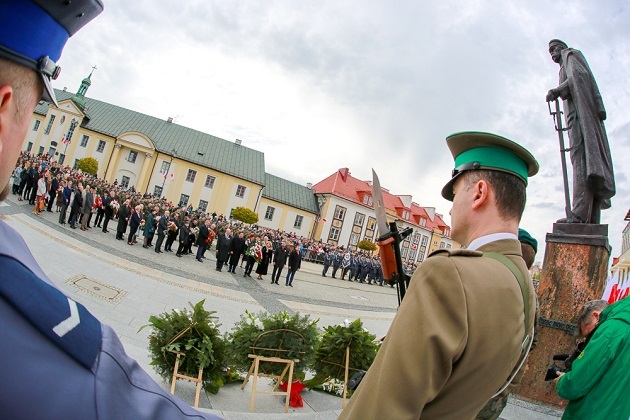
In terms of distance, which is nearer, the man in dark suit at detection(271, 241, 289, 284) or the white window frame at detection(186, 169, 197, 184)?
the man in dark suit at detection(271, 241, 289, 284)

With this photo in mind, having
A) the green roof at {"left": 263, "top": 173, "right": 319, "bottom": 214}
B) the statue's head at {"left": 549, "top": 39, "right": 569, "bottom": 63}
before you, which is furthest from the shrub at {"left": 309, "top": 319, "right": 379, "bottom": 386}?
the green roof at {"left": 263, "top": 173, "right": 319, "bottom": 214}

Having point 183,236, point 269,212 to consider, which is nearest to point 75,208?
point 183,236

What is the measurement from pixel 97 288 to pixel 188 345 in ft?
17.3

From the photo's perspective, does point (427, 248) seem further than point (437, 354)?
Yes

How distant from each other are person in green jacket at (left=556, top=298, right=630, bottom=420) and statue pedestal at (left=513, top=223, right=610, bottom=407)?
2039 mm

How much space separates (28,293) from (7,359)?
0.11 meters

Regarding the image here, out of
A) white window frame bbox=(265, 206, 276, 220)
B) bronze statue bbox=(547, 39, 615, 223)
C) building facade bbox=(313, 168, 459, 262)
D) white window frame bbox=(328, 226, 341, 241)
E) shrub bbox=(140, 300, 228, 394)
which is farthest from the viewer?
white window frame bbox=(328, 226, 341, 241)

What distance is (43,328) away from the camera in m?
0.58

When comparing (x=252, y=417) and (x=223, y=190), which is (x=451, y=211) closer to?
(x=252, y=417)

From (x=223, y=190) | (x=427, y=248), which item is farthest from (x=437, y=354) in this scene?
(x=427, y=248)

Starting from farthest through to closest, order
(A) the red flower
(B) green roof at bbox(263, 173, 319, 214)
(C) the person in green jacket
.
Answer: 1. (B) green roof at bbox(263, 173, 319, 214)
2. (A) the red flower
3. (C) the person in green jacket

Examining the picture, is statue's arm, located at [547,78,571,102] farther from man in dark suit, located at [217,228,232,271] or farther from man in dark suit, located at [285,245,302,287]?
man in dark suit, located at [217,228,232,271]

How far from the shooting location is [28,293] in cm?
59

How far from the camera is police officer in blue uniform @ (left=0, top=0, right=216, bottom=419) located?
0.54 metres
